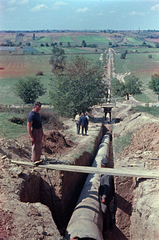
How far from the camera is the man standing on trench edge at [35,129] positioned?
7.49 meters

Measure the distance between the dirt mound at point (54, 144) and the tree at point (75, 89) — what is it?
8.84 meters

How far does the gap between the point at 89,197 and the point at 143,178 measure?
2087 mm

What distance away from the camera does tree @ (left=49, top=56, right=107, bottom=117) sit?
72.9ft

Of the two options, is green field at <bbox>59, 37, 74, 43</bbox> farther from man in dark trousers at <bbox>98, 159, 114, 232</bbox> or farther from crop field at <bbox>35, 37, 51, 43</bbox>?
man in dark trousers at <bbox>98, 159, 114, 232</bbox>

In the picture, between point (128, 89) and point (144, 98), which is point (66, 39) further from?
point (128, 89)

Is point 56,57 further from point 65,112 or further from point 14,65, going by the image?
point 65,112

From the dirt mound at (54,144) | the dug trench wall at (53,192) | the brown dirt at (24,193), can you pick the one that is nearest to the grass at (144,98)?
the dirt mound at (54,144)

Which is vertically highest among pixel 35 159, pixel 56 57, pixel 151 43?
pixel 151 43

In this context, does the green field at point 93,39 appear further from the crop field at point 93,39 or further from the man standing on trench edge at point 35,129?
the man standing on trench edge at point 35,129

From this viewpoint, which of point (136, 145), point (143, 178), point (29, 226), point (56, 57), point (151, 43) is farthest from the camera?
point (151, 43)

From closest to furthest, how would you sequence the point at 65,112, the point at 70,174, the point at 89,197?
the point at 89,197 < the point at 70,174 < the point at 65,112

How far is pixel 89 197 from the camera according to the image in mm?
8688

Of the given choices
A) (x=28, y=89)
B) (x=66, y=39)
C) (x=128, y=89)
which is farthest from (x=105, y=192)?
(x=66, y=39)

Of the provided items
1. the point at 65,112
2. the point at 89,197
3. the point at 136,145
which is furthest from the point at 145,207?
the point at 65,112
